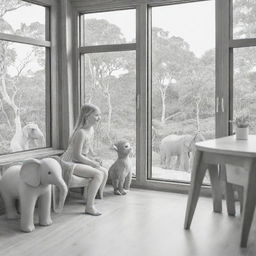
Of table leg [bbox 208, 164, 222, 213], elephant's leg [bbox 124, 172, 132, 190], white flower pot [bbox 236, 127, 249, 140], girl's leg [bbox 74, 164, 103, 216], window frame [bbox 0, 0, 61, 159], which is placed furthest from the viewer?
window frame [bbox 0, 0, 61, 159]

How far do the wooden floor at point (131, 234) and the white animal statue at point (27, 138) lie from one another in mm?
838

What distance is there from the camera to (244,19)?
3.74 meters

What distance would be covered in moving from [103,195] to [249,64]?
6.60 feet

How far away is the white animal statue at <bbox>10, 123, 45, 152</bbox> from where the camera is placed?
3941mm

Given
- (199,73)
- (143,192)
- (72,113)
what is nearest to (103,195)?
(143,192)

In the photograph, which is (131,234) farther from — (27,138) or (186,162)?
(27,138)

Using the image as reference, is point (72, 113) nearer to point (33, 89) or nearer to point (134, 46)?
point (33, 89)

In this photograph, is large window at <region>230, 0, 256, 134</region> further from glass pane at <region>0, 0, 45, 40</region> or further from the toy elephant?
glass pane at <region>0, 0, 45, 40</region>

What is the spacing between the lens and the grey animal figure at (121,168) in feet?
13.1

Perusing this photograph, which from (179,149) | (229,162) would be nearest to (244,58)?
(179,149)

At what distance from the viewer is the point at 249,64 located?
3.74 m

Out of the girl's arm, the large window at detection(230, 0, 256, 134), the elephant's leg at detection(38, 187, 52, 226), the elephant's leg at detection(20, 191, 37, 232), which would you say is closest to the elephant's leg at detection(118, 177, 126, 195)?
the girl's arm

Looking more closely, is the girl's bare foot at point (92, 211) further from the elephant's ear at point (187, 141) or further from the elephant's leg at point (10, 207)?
the elephant's ear at point (187, 141)

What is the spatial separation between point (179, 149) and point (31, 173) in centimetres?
181
